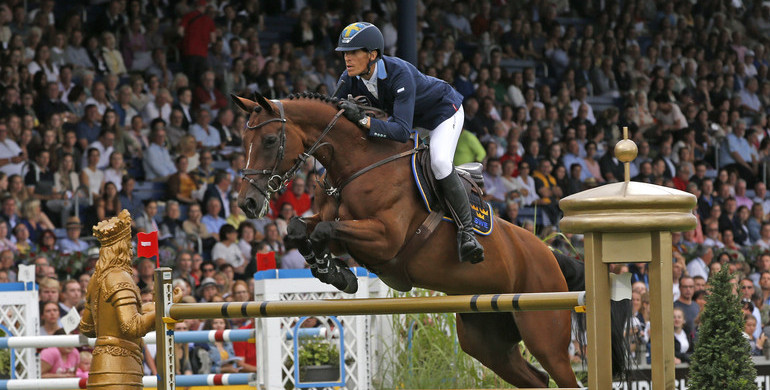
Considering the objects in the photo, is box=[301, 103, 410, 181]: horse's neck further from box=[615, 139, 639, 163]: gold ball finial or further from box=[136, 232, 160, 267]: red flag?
box=[615, 139, 639, 163]: gold ball finial

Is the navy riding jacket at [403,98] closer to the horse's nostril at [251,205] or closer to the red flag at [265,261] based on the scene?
the horse's nostril at [251,205]

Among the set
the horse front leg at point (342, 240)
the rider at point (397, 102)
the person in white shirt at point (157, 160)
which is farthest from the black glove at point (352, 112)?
the person in white shirt at point (157, 160)

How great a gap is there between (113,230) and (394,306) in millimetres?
1647

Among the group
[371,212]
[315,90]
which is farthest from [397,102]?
[315,90]

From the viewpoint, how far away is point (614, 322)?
6188 mm

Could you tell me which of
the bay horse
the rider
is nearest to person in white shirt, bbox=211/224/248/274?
the bay horse

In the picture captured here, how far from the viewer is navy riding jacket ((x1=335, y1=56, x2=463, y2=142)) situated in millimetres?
5316

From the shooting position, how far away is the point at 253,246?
34.7 ft

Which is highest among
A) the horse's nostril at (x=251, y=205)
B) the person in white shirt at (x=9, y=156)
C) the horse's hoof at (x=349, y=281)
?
the person in white shirt at (x=9, y=156)

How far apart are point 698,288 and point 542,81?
5915 mm

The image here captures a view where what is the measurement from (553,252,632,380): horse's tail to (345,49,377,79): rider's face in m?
1.81

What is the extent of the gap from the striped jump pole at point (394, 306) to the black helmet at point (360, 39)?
5.12ft

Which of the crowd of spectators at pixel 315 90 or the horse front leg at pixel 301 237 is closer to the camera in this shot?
the horse front leg at pixel 301 237

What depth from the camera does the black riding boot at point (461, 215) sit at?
5383mm
